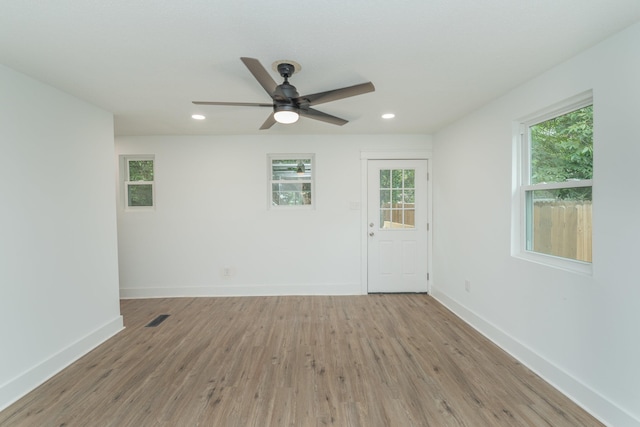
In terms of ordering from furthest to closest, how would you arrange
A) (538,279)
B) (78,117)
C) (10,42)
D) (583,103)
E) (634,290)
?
(78,117) → (538,279) → (583,103) → (10,42) → (634,290)

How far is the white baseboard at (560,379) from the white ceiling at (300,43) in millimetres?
2243

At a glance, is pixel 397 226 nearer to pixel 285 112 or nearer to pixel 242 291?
pixel 242 291

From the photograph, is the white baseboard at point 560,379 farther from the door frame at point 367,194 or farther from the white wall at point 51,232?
the white wall at point 51,232

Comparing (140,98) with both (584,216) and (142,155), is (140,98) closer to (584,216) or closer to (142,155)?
(142,155)

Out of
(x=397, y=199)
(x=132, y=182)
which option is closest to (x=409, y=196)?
(x=397, y=199)

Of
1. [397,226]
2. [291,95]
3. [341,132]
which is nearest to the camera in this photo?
[291,95]

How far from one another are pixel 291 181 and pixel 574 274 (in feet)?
10.8

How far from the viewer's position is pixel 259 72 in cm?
168

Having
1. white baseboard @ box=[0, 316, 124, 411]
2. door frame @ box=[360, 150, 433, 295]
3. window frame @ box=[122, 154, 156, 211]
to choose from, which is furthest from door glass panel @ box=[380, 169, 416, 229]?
white baseboard @ box=[0, 316, 124, 411]

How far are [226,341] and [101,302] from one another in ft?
4.45

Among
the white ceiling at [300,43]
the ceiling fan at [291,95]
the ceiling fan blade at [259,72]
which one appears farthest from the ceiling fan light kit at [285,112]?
the white ceiling at [300,43]

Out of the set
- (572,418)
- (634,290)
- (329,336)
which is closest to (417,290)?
(329,336)

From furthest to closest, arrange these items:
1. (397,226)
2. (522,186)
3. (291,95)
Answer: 1. (397,226)
2. (522,186)
3. (291,95)

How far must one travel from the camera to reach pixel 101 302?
9.24 feet
